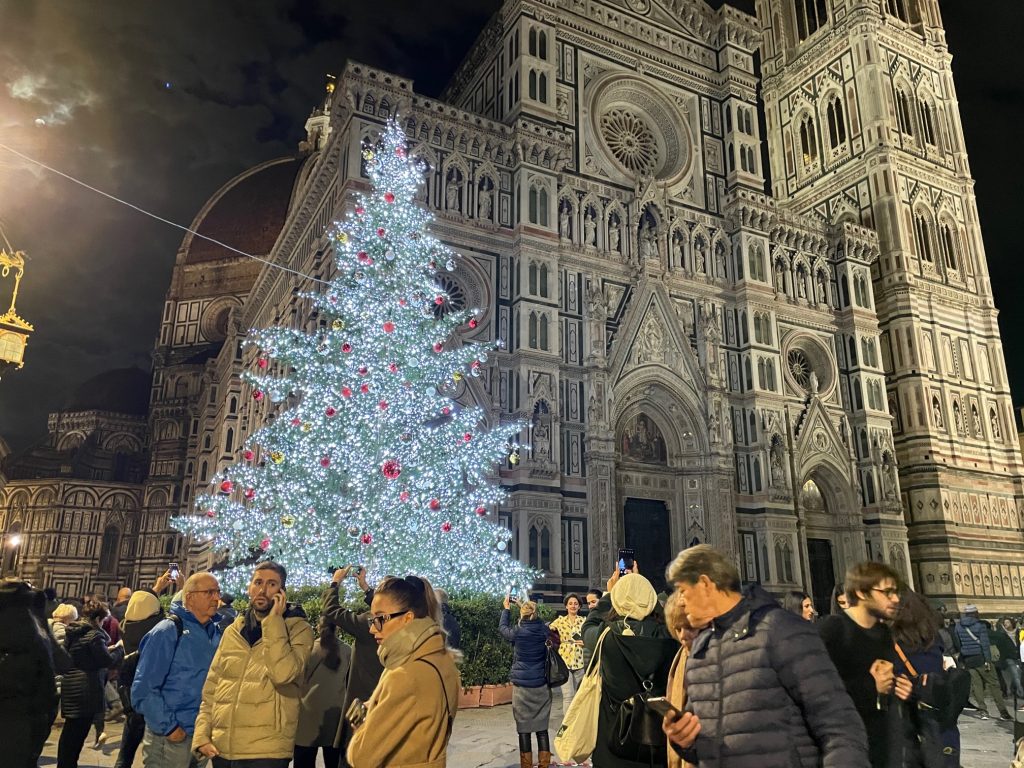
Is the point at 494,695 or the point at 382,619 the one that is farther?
the point at 494,695

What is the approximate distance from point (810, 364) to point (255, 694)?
95.5ft

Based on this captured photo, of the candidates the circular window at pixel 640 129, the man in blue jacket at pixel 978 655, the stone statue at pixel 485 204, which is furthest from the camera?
the circular window at pixel 640 129

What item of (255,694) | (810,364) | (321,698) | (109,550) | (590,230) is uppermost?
(590,230)

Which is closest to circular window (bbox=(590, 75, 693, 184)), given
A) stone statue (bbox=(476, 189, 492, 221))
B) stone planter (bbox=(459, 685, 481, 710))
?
stone statue (bbox=(476, 189, 492, 221))

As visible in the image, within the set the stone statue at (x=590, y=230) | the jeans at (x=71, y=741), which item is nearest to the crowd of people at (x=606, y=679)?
the jeans at (x=71, y=741)

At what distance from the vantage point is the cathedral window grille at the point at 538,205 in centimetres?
2445

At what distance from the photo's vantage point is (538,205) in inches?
971

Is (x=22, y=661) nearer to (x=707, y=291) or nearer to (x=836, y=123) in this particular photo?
(x=707, y=291)

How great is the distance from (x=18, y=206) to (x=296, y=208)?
342 inches

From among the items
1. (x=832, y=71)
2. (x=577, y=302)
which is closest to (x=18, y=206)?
(x=577, y=302)

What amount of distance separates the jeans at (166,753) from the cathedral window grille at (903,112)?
3998 centimetres

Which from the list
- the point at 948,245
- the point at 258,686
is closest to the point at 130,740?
the point at 258,686

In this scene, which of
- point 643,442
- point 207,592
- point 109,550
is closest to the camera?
point 207,592

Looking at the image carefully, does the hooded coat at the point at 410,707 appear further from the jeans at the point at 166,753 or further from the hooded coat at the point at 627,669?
the jeans at the point at 166,753
